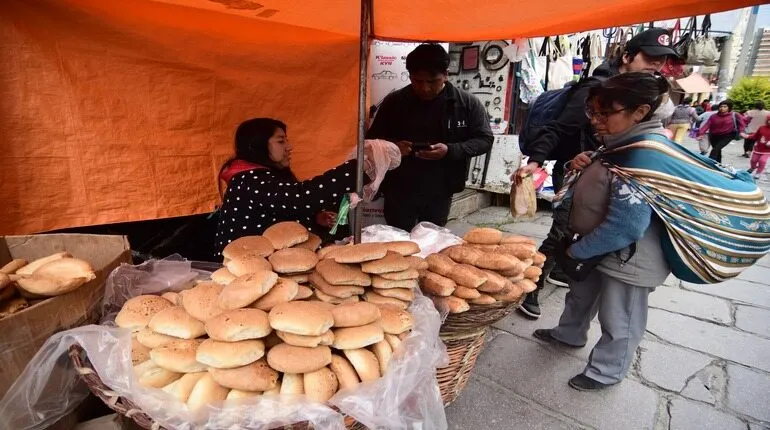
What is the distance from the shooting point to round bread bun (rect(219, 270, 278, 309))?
131 centimetres

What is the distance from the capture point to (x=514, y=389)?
270 cm

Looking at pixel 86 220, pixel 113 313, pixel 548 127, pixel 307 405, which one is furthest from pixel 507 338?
pixel 86 220

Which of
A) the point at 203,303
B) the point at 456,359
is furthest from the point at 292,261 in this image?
the point at 456,359

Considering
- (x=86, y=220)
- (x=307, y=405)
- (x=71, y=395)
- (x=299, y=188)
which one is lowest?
(x=71, y=395)

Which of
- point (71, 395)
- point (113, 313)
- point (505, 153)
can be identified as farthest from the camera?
point (505, 153)

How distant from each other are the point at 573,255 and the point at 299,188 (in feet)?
5.79

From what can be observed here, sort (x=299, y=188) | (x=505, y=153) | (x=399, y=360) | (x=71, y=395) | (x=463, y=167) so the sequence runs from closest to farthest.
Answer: (x=399, y=360)
(x=71, y=395)
(x=299, y=188)
(x=463, y=167)
(x=505, y=153)

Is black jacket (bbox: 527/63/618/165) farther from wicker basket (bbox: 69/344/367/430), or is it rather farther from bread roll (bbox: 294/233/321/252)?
wicker basket (bbox: 69/344/367/430)

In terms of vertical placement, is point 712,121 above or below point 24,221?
above

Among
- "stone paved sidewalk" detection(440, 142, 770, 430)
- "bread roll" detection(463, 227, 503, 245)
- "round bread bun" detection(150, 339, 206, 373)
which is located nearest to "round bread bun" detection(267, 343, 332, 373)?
"round bread bun" detection(150, 339, 206, 373)

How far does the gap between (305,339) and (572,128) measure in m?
2.92

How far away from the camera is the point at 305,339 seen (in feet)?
4.09

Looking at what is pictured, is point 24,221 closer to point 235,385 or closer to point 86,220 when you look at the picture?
point 86,220

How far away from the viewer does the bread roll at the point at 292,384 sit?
1190mm
